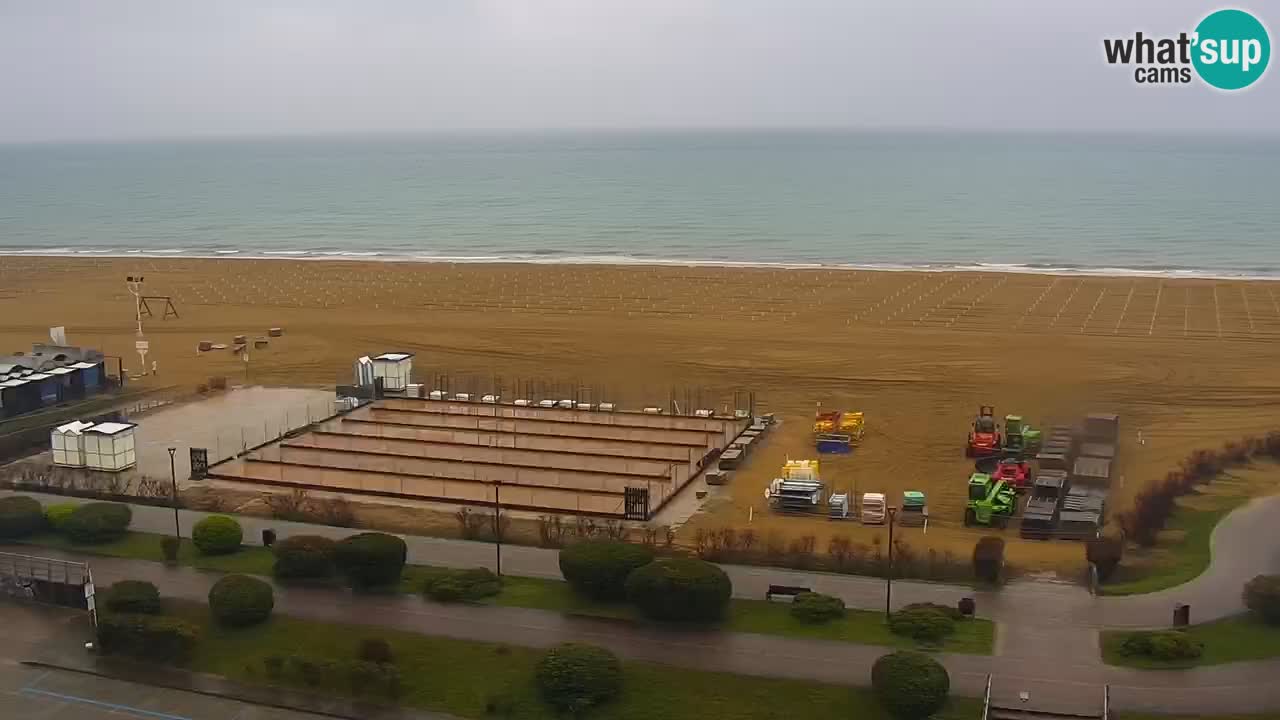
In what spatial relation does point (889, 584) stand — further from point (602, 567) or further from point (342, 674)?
point (342, 674)

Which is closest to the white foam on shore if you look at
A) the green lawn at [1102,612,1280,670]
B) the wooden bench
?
the green lawn at [1102,612,1280,670]

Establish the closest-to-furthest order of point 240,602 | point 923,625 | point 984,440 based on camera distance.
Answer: point 923,625, point 240,602, point 984,440

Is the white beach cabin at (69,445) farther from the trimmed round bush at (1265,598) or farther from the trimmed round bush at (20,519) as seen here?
the trimmed round bush at (1265,598)

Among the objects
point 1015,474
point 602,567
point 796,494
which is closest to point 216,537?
point 602,567

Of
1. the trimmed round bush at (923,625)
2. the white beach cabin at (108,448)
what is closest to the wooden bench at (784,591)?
the trimmed round bush at (923,625)

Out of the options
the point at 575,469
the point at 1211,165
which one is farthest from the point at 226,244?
the point at 1211,165

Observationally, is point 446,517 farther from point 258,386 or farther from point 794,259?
point 794,259

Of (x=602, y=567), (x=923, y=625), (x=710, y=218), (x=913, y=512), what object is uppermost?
(x=710, y=218)
